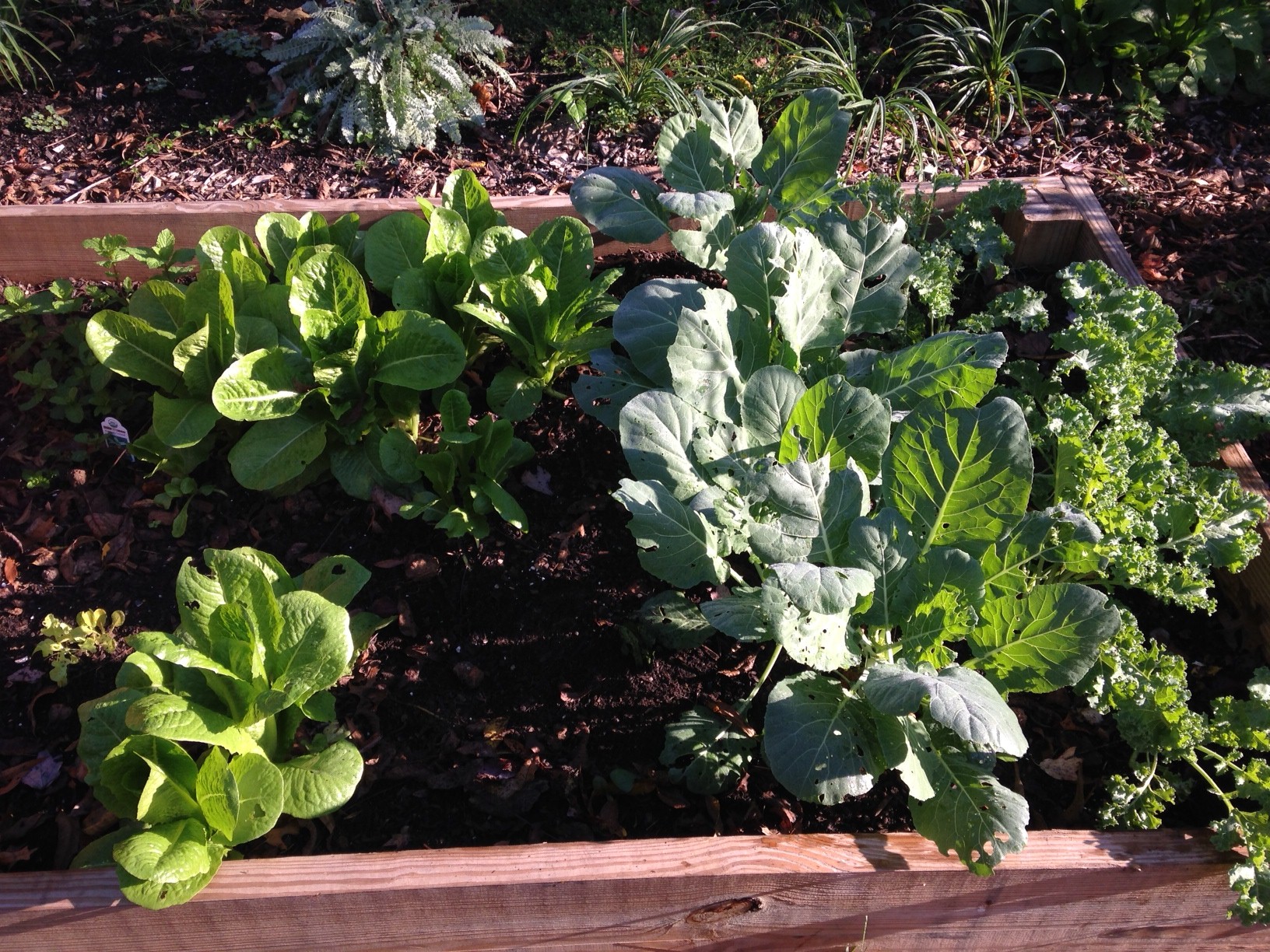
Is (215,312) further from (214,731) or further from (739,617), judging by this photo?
(739,617)

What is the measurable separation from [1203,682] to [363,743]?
6.64ft

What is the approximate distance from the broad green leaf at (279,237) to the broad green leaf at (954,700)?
6.65ft

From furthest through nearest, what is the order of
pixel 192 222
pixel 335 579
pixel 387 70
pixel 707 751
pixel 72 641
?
pixel 387 70 < pixel 192 222 < pixel 72 641 < pixel 335 579 < pixel 707 751

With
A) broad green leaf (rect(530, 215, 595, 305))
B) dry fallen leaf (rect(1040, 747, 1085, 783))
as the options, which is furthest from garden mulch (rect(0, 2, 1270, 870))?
broad green leaf (rect(530, 215, 595, 305))

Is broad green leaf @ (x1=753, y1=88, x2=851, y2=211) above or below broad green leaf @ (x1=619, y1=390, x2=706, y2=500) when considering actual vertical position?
above

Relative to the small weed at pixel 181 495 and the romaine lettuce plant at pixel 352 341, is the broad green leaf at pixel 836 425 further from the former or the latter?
the small weed at pixel 181 495

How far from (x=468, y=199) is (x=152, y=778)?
1781 mm

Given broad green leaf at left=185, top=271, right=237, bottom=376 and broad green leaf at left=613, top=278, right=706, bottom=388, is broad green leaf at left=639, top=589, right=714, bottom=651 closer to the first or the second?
broad green leaf at left=613, top=278, right=706, bottom=388

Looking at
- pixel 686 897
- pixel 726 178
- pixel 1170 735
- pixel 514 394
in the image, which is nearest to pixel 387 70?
pixel 726 178

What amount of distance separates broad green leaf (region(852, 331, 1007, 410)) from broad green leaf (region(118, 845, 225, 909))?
5.80 feet

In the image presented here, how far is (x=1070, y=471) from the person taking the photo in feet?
7.23

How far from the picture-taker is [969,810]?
180cm

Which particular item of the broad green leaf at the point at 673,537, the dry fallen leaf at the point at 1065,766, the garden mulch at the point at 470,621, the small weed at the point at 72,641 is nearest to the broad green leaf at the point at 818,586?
the broad green leaf at the point at 673,537

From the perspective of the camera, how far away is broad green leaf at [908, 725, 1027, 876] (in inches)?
69.3
